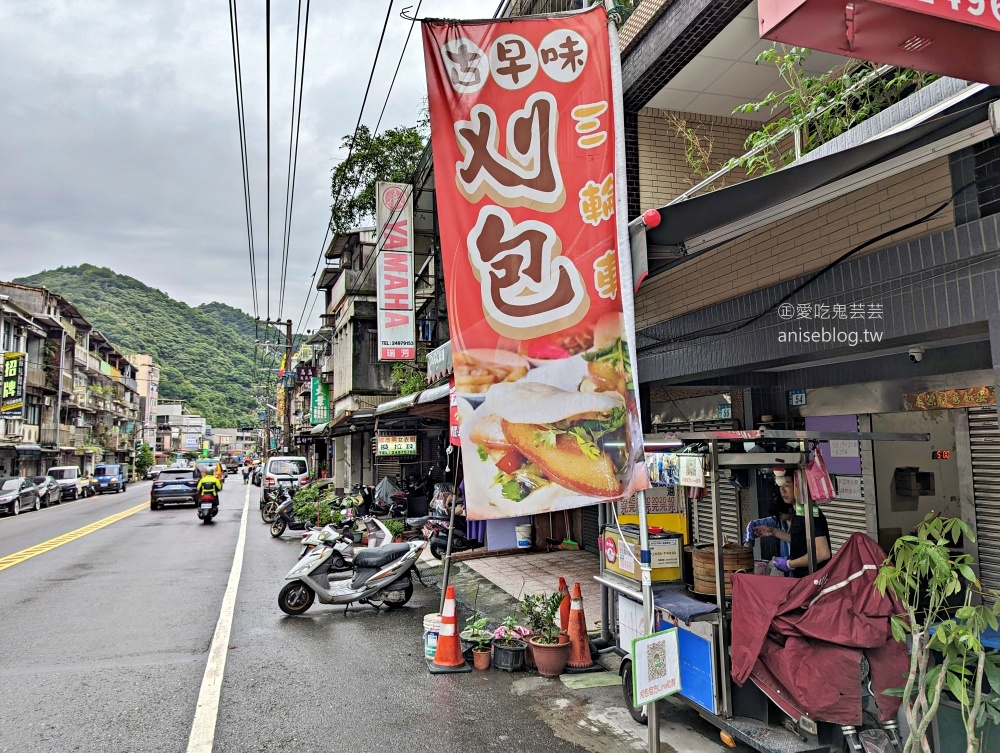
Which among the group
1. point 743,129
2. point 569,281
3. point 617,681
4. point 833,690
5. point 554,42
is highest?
point 743,129

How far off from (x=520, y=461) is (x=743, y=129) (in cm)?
746

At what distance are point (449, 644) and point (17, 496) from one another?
95.0ft

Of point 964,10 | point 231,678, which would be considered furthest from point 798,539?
point 231,678

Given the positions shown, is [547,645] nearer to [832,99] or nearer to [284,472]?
[832,99]

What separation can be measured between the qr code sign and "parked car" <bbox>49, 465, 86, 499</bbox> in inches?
1643

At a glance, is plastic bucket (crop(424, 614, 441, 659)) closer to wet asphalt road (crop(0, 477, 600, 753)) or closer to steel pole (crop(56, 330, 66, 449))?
wet asphalt road (crop(0, 477, 600, 753))

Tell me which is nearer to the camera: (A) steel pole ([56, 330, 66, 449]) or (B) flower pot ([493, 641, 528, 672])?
(B) flower pot ([493, 641, 528, 672])

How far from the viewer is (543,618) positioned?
23.0 feet

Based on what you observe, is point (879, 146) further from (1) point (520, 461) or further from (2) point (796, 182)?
(1) point (520, 461)

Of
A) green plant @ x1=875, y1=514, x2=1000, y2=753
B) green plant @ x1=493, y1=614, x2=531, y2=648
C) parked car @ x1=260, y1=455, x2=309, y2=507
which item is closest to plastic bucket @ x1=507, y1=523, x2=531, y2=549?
green plant @ x1=493, y1=614, x2=531, y2=648

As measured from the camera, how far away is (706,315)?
808 centimetres

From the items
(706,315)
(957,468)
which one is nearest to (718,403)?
(706,315)

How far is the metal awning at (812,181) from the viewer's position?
14.4 ft

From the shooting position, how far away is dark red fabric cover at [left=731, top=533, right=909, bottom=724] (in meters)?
4.33
